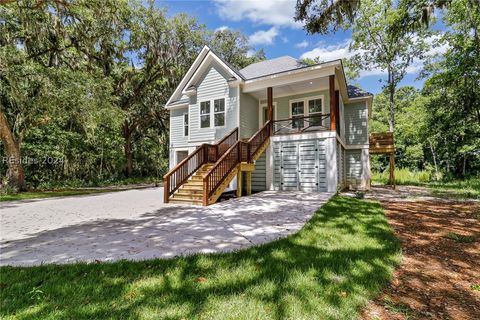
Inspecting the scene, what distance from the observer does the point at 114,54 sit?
1789cm

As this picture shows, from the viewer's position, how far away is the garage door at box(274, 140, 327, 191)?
10.2 m

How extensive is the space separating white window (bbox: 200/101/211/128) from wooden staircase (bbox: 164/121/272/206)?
2369 mm

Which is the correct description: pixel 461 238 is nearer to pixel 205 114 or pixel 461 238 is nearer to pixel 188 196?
pixel 188 196

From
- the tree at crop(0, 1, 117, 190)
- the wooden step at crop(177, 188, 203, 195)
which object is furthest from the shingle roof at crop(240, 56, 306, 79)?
the tree at crop(0, 1, 117, 190)

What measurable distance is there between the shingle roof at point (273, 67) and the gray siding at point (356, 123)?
4.30m

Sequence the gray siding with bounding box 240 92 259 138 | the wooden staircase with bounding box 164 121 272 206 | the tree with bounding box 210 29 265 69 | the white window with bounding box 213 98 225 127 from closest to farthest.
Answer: the wooden staircase with bounding box 164 121 272 206, the gray siding with bounding box 240 92 259 138, the white window with bounding box 213 98 225 127, the tree with bounding box 210 29 265 69

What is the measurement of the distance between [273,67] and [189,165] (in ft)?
24.0

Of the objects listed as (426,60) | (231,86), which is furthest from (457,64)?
(231,86)

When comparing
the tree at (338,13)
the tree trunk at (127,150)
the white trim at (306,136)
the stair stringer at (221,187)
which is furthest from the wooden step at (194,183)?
the tree trunk at (127,150)

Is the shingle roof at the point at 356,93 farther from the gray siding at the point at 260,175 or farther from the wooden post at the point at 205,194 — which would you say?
the wooden post at the point at 205,194

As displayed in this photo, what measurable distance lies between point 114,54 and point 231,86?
11.3 meters

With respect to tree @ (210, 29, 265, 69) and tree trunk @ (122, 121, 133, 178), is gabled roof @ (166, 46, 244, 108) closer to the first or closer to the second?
tree trunk @ (122, 121, 133, 178)

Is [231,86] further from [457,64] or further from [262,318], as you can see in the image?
[457,64]

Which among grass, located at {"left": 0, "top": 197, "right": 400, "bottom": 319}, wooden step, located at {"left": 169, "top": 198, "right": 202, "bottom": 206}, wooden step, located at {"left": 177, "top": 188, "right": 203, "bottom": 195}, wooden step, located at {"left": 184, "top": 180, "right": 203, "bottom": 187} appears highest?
wooden step, located at {"left": 184, "top": 180, "right": 203, "bottom": 187}
